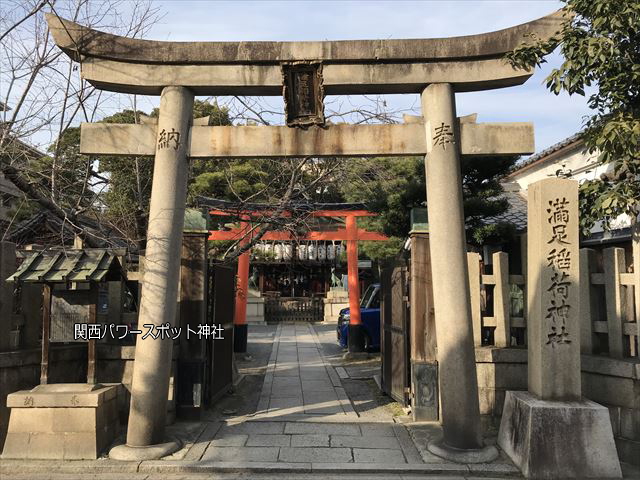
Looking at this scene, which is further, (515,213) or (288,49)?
(515,213)

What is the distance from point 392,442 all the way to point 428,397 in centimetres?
109

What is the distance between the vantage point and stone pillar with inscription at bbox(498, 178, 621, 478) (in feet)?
17.0

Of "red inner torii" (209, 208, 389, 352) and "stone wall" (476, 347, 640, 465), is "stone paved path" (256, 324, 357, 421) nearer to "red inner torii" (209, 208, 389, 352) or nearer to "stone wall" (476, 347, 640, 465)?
"red inner torii" (209, 208, 389, 352)

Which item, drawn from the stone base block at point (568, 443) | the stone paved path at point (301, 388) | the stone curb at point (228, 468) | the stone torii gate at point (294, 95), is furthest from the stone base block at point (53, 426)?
the stone base block at point (568, 443)

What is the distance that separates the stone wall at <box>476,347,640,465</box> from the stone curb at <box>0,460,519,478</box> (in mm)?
1435

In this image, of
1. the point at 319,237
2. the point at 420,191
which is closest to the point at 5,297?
the point at 420,191

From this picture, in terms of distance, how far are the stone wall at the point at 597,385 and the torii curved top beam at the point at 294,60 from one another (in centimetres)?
389

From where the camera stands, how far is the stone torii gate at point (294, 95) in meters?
6.25

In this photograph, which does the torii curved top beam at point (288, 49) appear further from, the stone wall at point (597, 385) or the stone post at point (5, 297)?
the stone wall at point (597, 385)

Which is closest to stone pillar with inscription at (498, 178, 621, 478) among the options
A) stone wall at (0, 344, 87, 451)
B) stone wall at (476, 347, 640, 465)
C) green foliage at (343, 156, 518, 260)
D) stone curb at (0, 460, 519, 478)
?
stone curb at (0, 460, 519, 478)

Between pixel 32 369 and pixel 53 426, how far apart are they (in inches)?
43.1

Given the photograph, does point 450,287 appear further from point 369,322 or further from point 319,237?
point 319,237

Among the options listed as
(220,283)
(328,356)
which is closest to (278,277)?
(328,356)

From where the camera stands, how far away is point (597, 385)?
6.13 metres
